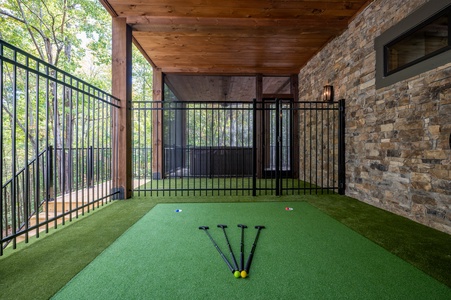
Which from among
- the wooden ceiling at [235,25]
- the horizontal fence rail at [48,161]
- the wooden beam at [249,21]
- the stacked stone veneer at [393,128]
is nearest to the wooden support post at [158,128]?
the wooden ceiling at [235,25]

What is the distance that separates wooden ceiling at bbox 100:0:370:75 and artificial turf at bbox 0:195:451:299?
9.66ft

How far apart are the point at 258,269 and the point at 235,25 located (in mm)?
3631

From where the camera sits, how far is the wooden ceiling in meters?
3.16

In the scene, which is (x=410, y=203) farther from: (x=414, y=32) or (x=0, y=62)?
(x=0, y=62)

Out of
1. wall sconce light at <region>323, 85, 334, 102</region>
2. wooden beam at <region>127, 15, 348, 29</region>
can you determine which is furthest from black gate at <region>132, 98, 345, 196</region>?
wooden beam at <region>127, 15, 348, 29</region>

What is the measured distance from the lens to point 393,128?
8.51 ft

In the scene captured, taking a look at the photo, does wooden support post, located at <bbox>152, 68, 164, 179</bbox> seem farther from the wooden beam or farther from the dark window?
the dark window

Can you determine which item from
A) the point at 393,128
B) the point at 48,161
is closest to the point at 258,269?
the point at 48,161

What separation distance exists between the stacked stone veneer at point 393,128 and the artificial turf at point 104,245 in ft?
0.95

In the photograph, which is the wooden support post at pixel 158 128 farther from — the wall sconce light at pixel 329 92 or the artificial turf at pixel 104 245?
the wall sconce light at pixel 329 92

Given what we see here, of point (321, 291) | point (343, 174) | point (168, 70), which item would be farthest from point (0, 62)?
point (168, 70)

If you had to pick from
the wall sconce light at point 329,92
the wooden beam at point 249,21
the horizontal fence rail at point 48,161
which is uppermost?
the wooden beam at point 249,21

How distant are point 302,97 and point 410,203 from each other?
375 cm

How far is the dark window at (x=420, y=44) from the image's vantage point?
2.04 meters
